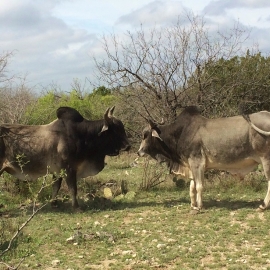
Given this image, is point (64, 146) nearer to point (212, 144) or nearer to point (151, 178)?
point (151, 178)

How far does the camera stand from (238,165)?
8328 mm

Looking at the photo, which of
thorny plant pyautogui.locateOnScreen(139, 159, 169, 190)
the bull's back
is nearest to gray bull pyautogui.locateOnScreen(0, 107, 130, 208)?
thorny plant pyautogui.locateOnScreen(139, 159, 169, 190)

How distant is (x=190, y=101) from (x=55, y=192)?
4599mm

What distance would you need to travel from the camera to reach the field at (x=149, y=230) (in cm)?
598

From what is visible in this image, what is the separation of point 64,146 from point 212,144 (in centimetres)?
278

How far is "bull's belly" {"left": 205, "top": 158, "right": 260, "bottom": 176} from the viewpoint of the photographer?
8242 mm

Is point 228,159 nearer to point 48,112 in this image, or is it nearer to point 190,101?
point 190,101

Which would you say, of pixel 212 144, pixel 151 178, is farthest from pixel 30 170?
pixel 212 144

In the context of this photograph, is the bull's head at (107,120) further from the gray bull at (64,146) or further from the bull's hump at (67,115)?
the bull's hump at (67,115)

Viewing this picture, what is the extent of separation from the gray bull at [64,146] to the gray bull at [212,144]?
0.78 metres

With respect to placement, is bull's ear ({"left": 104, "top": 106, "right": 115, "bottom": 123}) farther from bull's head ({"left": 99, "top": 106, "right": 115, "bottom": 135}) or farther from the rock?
the rock

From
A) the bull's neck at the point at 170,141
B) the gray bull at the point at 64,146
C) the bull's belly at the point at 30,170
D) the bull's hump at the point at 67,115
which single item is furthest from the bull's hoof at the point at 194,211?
the bull's hump at the point at 67,115

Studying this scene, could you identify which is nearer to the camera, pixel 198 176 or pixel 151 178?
pixel 198 176

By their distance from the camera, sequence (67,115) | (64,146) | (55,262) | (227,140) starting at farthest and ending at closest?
(67,115)
(64,146)
(227,140)
(55,262)
